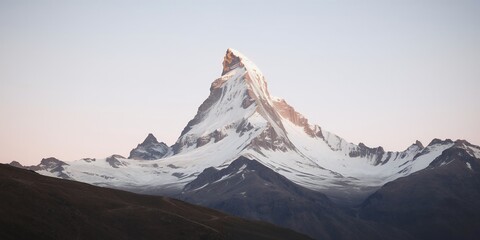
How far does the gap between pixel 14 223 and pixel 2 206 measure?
13.6m

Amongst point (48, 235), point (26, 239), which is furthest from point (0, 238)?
point (48, 235)

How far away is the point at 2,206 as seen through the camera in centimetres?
19950

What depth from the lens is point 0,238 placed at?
17112cm

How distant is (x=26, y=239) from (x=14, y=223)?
861 centimetres

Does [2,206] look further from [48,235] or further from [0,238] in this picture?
[0,238]

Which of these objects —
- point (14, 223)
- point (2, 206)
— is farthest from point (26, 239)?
point (2, 206)

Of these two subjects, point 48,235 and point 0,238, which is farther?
point 48,235

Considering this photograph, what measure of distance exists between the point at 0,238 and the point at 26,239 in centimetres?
1017

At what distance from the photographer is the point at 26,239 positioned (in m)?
181

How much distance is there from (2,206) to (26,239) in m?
22.1

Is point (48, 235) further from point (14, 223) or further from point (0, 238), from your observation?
point (0, 238)

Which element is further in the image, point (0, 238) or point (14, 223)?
point (14, 223)

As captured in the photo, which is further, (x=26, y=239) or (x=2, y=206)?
(x=2, y=206)

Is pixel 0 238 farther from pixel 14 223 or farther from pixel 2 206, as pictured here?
pixel 2 206
